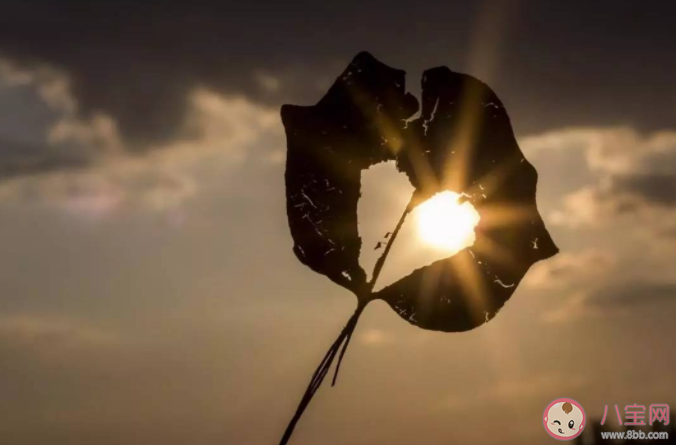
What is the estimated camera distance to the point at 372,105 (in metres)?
8.04

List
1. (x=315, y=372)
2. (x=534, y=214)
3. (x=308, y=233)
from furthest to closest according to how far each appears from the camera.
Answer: (x=534, y=214), (x=308, y=233), (x=315, y=372)

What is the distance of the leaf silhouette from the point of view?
7.87 m

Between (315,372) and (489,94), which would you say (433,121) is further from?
(315,372)

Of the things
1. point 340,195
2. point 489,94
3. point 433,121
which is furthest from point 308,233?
point 489,94

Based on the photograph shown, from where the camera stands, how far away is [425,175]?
8.13m

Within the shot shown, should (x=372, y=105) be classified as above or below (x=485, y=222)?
above

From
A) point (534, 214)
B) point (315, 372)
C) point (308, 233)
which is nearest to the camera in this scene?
point (315, 372)

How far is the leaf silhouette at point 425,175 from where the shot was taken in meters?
7.87

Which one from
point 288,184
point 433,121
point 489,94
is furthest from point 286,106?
point 489,94

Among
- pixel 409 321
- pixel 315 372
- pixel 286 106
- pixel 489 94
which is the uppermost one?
pixel 489 94

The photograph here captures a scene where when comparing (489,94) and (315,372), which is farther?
(489,94)

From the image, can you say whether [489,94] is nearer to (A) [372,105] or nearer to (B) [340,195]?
(A) [372,105]

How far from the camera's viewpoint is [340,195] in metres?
7.91

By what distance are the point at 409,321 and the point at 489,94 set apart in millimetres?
2344
